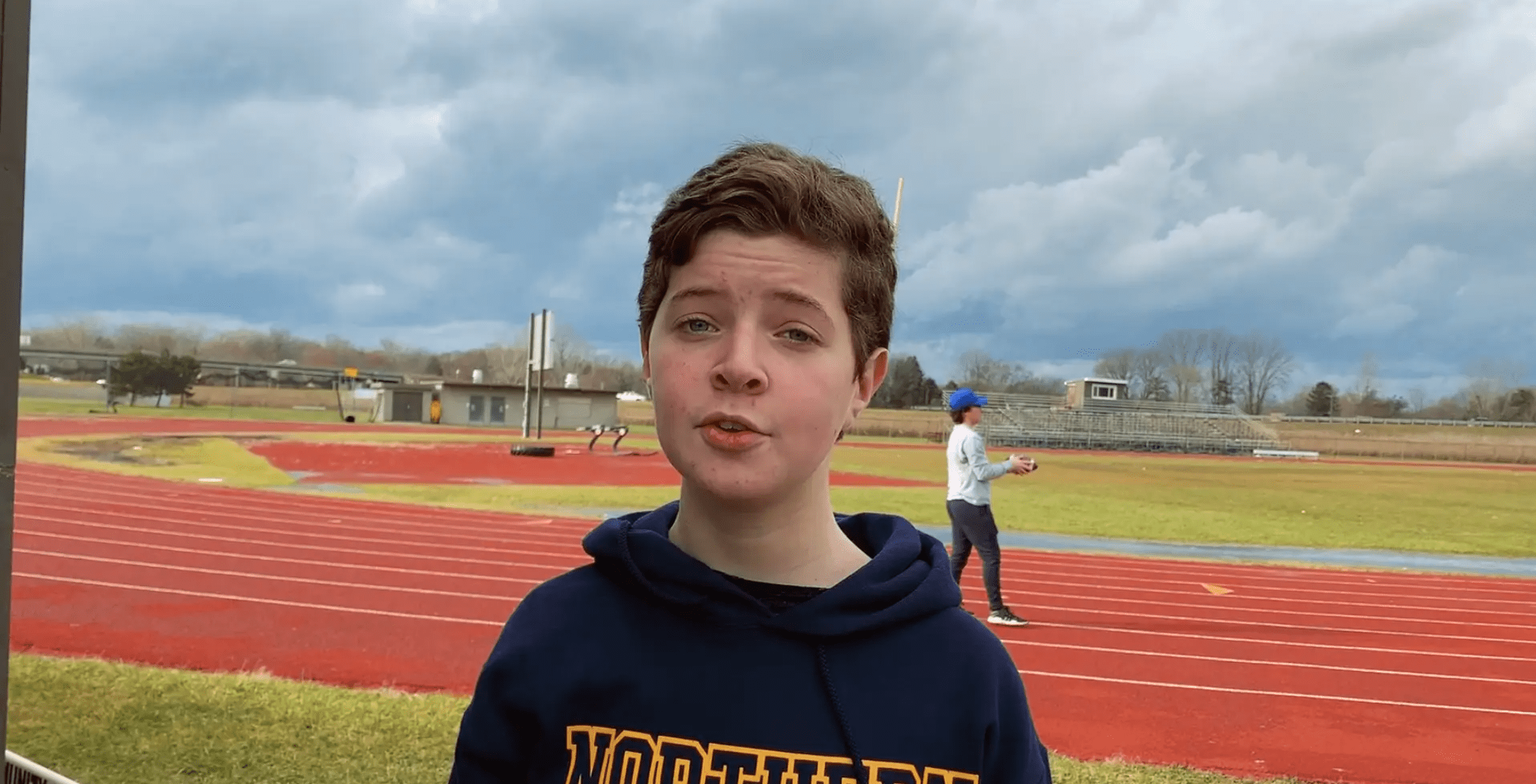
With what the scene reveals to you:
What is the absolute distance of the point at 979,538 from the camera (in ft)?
25.2

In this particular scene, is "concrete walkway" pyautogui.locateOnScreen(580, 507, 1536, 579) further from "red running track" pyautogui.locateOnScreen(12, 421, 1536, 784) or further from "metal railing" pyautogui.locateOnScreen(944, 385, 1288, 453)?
"metal railing" pyautogui.locateOnScreen(944, 385, 1288, 453)

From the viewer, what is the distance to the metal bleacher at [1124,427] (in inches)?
2154

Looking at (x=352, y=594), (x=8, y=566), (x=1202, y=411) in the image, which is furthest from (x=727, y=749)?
(x=1202, y=411)

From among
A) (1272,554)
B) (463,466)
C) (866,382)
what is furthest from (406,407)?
(866,382)

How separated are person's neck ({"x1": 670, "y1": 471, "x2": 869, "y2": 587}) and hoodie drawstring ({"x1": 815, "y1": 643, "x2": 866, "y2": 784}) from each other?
9 centimetres

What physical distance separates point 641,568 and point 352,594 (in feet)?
26.3

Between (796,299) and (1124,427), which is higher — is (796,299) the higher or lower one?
the higher one

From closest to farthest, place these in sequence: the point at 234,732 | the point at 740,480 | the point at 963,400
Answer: the point at 740,480, the point at 234,732, the point at 963,400

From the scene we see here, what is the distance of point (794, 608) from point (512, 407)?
53.2 metres

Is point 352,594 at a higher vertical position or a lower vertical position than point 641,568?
lower

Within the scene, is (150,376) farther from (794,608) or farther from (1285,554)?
(794,608)

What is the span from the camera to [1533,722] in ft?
20.4

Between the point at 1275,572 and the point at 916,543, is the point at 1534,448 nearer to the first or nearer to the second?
the point at 1275,572

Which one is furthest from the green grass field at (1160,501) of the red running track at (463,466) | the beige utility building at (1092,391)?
the beige utility building at (1092,391)
